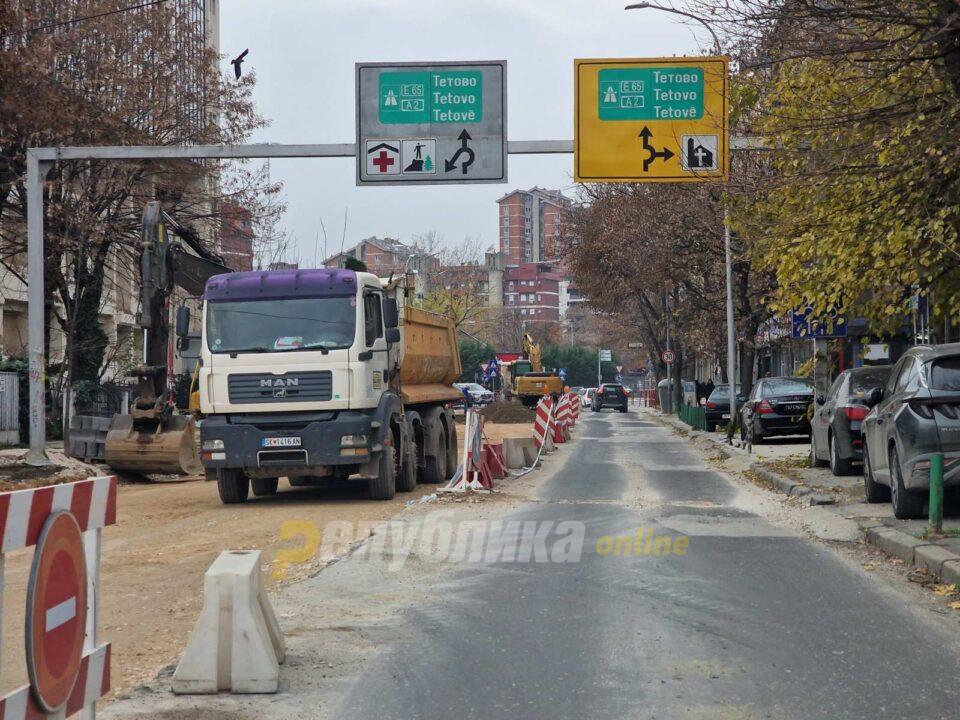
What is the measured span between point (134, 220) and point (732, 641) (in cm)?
2580

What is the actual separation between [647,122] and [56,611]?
14648mm

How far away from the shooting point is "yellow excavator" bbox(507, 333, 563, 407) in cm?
6550

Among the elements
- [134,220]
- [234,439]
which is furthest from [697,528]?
[134,220]

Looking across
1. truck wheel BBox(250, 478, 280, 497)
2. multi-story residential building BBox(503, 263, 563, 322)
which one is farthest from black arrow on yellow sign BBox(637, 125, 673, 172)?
multi-story residential building BBox(503, 263, 563, 322)

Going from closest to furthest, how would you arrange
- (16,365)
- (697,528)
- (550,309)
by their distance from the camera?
(697,528) < (16,365) < (550,309)

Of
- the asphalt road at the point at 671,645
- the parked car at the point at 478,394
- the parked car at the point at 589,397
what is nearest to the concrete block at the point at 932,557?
the asphalt road at the point at 671,645

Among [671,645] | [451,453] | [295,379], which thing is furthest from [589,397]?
[671,645]

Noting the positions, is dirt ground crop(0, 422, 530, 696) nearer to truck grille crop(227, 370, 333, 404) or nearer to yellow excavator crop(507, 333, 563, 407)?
truck grille crop(227, 370, 333, 404)

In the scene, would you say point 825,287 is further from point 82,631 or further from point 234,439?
point 82,631

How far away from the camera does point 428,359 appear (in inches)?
806

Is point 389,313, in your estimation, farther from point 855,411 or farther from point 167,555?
point 855,411

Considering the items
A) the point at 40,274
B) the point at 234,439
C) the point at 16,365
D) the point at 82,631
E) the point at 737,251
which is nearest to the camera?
the point at 82,631

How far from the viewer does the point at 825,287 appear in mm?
16469

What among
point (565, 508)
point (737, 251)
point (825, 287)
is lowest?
point (565, 508)
